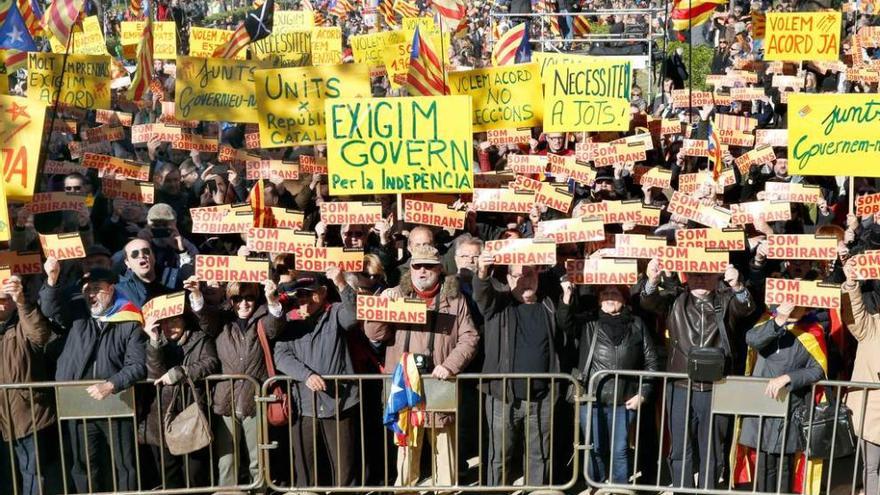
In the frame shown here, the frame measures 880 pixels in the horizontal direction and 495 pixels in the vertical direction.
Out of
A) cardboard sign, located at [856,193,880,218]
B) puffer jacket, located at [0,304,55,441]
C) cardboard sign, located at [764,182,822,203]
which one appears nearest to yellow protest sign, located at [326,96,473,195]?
puffer jacket, located at [0,304,55,441]

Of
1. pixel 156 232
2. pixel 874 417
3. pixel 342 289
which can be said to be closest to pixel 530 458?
pixel 342 289

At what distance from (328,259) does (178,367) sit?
1203 millimetres

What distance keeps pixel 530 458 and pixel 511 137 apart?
5115mm

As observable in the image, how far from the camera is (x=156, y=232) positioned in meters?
9.80

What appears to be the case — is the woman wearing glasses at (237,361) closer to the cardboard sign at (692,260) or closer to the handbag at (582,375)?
the handbag at (582,375)

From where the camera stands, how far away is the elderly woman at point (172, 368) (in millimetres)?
7094

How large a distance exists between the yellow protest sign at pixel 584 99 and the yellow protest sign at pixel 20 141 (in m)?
4.62

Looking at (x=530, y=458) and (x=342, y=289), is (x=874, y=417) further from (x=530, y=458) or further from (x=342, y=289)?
(x=342, y=289)

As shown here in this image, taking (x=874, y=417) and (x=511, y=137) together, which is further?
(x=511, y=137)

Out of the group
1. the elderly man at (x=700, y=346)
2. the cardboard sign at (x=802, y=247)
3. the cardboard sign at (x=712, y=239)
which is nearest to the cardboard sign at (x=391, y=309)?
the elderly man at (x=700, y=346)

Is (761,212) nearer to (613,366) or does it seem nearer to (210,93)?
(613,366)

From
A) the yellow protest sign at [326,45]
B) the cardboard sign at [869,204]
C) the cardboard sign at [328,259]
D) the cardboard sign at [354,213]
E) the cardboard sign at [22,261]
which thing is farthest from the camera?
the yellow protest sign at [326,45]

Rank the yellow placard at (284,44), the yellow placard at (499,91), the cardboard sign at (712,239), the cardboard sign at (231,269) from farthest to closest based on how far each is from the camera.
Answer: the yellow placard at (284,44), the yellow placard at (499,91), the cardboard sign at (712,239), the cardboard sign at (231,269)

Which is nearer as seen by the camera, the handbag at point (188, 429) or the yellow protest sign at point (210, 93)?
the handbag at point (188, 429)
